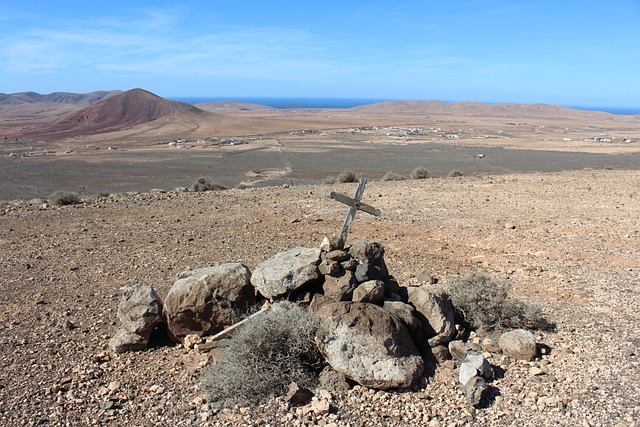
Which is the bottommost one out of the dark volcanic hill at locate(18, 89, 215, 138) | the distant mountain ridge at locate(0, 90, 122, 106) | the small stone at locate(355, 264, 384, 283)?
the small stone at locate(355, 264, 384, 283)

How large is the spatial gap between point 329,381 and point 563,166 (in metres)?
34.7

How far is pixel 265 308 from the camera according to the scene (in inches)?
220

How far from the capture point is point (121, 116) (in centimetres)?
7875

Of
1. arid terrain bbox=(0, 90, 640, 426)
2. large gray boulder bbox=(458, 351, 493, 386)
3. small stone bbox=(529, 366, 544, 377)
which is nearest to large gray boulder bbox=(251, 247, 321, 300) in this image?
arid terrain bbox=(0, 90, 640, 426)

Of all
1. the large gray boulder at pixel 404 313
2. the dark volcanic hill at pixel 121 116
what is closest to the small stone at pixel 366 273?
the large gray boulder at pixel 404 313

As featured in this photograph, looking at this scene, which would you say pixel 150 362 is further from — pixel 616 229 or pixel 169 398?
pixel 616 229

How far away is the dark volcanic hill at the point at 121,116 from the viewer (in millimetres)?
70125

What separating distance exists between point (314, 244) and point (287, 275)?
4.07 metres

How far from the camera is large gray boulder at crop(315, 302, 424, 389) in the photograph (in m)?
4.80

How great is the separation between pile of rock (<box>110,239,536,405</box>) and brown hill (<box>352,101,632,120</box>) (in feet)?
460

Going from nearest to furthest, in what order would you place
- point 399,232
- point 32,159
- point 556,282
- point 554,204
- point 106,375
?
point 106,375, point 556,282, point 399,232, point 554,204, point 32,159

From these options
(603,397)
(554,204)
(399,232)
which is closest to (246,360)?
(603,397)

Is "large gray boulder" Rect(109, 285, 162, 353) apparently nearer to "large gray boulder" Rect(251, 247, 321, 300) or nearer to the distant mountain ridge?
"large gray boulder" Rect(251, 247, 321, 300)

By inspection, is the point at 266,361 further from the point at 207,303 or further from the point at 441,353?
the point at 441,353
